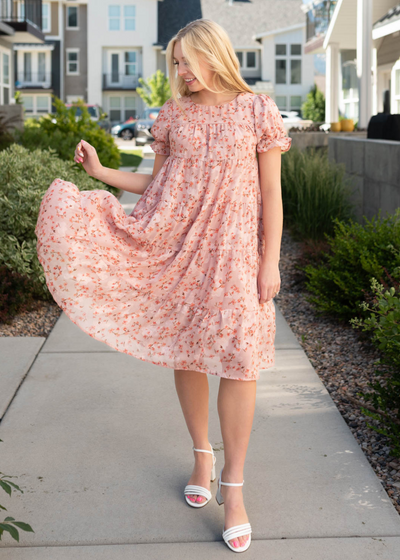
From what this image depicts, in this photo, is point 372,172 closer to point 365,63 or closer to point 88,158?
point 88,158

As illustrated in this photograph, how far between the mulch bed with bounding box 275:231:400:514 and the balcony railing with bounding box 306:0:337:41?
14.9m

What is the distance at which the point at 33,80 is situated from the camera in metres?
45.8

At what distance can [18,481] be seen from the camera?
2.81 meters

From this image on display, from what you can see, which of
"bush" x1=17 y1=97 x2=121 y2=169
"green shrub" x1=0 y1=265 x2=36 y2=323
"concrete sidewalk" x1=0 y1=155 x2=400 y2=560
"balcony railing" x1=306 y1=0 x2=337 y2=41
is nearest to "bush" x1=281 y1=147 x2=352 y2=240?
"green shrub" x1=0 y1=265 x2=36 y2=323

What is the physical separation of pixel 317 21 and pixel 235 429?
20.4m

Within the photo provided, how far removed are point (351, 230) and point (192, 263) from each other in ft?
10.1

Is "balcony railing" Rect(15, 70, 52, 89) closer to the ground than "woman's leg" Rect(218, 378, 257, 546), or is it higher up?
higher up

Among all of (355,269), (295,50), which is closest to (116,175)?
(355,269)

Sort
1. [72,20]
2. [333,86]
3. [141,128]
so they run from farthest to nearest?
[72,20] < [141,128] < [333,86]

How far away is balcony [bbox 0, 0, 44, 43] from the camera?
66.2 ft

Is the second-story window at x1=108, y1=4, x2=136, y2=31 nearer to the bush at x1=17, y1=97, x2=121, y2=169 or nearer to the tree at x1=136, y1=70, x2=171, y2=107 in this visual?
the tree at x1=136, y1=70, x2=171, y2=107

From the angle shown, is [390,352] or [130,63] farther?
[130,63]

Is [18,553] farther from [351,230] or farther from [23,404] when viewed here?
[351,230]

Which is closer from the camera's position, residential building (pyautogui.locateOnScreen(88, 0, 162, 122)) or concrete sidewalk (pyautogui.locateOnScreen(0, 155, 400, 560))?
concrete sidewalk (pyautogui.locateOnScreen(0, 155, 400, 560))
